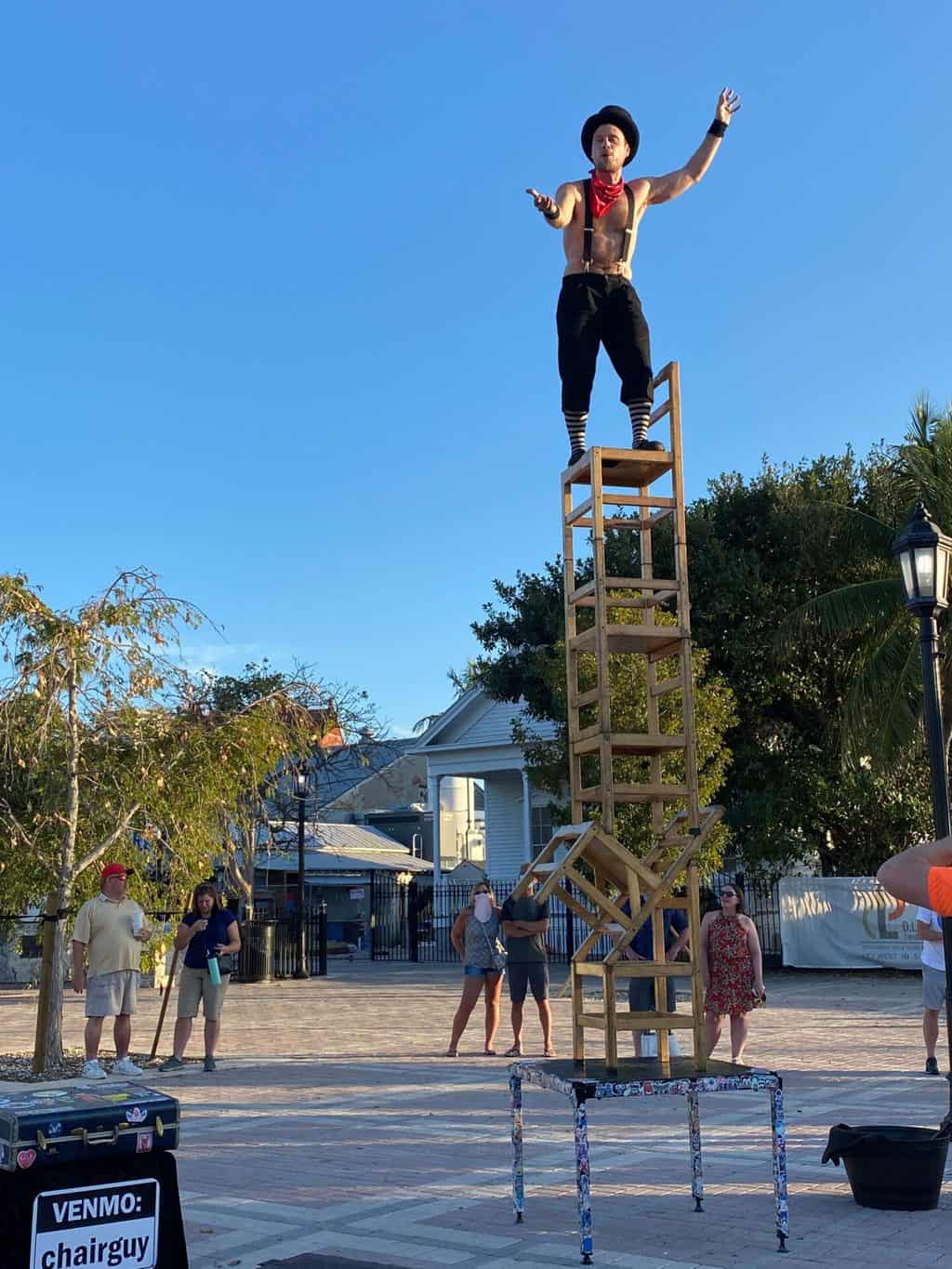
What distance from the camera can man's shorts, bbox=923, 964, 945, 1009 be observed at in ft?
36.7

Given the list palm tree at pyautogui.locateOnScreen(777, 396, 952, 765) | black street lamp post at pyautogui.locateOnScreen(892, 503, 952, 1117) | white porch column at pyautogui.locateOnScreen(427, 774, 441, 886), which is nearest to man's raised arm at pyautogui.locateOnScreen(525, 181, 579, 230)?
black street lamp post at pyautogui.locateOnScreen(892, 503, 952, 1117)

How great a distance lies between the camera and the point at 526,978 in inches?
500

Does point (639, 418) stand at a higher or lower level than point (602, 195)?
lower

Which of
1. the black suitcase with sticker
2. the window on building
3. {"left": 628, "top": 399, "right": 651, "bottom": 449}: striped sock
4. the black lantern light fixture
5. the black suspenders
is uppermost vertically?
the black suspenders

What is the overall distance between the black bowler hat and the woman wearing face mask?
744 centimetres

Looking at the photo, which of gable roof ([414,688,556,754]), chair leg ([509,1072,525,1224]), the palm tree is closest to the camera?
chair leg ([509,1072,525,1224])

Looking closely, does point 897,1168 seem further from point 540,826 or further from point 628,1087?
point 540,826

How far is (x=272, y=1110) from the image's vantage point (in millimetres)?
9969

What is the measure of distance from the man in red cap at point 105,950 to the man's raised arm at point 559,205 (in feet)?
23.1

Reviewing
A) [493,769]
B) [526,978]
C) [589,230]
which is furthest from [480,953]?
[493,769]

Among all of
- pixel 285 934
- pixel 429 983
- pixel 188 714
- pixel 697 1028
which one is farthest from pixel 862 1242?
pixel 285 934

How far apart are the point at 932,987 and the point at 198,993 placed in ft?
21.2

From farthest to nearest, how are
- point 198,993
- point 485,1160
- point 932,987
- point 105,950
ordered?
→ point 198,993, point 105,950, point 932,987, point 485,1160

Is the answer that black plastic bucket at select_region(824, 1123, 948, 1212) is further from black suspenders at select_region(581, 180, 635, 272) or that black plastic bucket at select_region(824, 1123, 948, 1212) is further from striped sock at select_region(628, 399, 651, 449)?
black suspenders at select_region(581, 180, 635, 272)
